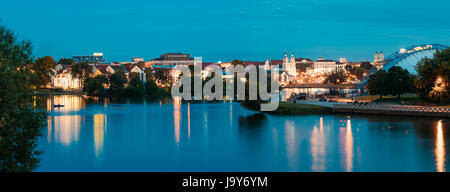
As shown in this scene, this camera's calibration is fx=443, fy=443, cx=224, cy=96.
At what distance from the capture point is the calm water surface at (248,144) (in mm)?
22469

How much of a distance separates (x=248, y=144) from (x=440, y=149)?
11254 mm

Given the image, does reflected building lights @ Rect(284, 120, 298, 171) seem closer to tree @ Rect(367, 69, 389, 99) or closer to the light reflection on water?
the light reflection on water

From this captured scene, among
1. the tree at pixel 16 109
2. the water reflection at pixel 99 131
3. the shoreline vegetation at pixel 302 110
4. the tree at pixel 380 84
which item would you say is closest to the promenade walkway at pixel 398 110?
the shoreline vegetation at pixel 302 110

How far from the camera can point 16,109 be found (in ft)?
42.6

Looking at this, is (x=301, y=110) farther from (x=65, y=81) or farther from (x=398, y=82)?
(x=65, y=81)

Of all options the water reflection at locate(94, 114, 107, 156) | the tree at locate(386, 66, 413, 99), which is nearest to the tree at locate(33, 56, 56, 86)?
the water reflection at locate(94, 114, 107, 156)

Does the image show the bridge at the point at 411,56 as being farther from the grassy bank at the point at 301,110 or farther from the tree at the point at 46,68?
the tree at the point at 46,68

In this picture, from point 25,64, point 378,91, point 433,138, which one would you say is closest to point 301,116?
point 378,91

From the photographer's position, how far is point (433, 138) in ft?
93.8

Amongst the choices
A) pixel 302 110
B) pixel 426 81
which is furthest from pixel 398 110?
pixel 302 110

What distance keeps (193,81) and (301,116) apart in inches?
1428

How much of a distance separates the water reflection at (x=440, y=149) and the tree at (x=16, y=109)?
56.8 ft

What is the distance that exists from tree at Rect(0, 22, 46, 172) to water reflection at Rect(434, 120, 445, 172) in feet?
56.8
